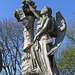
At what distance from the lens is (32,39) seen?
20.9ft

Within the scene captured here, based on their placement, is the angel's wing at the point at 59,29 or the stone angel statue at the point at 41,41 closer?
the stone angel statue at the point at 41,41

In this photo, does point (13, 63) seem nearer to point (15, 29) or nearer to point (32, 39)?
point (15, 29)

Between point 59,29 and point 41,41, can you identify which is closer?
point 41,41

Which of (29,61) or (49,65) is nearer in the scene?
(49,65)

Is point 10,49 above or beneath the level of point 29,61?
above

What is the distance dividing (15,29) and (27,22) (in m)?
12.1

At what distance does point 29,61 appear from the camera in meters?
5.87

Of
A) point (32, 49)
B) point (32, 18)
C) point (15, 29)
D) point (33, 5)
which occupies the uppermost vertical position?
point (15, 29)

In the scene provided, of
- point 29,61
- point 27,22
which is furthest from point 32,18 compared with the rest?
point 29,61

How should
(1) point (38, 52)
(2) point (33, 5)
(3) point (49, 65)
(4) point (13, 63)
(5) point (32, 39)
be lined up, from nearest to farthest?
(3) point (49, 65), (1) point (38, 52), (5) point (32, 39), (2) point (33, 5), (4) point (13, 63)

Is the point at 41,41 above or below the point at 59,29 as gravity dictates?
below

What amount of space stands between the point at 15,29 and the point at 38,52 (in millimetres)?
13033

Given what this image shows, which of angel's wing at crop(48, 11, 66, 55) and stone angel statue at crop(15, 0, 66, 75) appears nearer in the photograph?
stone angel statue at crop(15, 0, 66, 75)

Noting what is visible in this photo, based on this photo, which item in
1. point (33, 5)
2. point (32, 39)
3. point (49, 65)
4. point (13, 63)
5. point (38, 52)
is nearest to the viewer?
point (49, 65)
